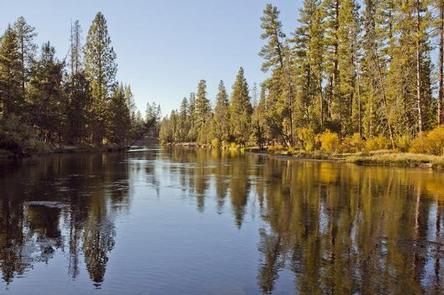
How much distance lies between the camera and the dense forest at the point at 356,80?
42.7m

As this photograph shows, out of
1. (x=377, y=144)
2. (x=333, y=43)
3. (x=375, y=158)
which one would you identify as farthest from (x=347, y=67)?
(x=375, y=158)

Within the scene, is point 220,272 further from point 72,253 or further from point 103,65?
point 103,65

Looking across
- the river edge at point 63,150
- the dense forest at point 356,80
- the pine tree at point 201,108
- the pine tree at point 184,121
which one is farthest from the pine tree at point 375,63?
the pine tree at point 184,121

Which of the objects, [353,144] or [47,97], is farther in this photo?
[47,97]

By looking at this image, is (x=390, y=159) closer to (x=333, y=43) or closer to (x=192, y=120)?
(x=333, y=43)

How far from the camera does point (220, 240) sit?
1230 cm

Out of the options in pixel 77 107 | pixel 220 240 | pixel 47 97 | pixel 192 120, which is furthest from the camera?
pixel 192 120

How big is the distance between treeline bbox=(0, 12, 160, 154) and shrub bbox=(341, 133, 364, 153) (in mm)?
33840

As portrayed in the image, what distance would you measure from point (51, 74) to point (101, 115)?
46.1ft

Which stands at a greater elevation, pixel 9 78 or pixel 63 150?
pixel 9 78

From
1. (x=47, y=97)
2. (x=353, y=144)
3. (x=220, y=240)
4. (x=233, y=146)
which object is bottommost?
(x=220, y=240)

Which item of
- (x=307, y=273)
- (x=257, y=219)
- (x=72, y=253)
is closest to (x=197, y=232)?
(x=257, y=219)

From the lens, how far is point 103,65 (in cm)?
7806

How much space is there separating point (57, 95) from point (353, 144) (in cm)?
3941
